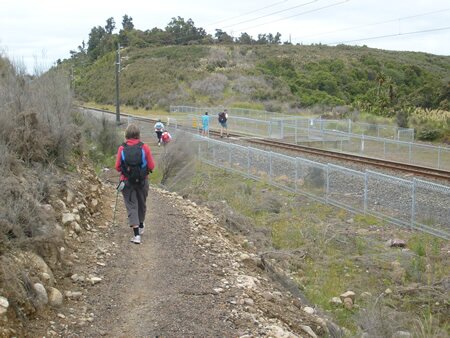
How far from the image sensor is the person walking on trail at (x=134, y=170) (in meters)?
8.77

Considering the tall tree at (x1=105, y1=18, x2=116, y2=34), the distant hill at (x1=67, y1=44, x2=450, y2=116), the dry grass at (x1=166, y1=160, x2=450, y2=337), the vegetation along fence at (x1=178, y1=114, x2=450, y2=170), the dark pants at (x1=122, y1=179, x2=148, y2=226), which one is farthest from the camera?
the tall tree at (x1=105, y1=18, x2=116, y2=34)

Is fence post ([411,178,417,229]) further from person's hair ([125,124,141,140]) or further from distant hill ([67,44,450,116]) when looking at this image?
distant hill ([67,44,450,116])

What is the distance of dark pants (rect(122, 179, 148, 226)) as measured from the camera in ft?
29.0

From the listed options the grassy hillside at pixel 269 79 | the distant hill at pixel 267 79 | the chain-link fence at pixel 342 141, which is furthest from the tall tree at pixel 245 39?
the chain-link fence at pixel 342 141

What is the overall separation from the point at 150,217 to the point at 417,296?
4934 millimetres

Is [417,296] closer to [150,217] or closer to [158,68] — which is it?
[150,217]

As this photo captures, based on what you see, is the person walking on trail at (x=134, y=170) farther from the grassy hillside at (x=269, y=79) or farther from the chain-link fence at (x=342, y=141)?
the grassy hillside at (x=269, y=79)

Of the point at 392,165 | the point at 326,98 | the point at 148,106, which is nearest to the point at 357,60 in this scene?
the point at 326,98

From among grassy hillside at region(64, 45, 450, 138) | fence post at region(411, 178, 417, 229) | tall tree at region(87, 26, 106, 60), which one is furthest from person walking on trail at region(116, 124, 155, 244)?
tall tree at region(87, 26, 106, 60)

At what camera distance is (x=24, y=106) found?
10664mm

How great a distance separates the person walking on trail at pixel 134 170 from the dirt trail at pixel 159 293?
41cm

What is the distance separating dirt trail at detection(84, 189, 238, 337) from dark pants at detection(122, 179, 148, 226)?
1.21 ft

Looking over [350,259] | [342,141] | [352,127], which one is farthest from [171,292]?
[352,127]

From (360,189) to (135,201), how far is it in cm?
791
